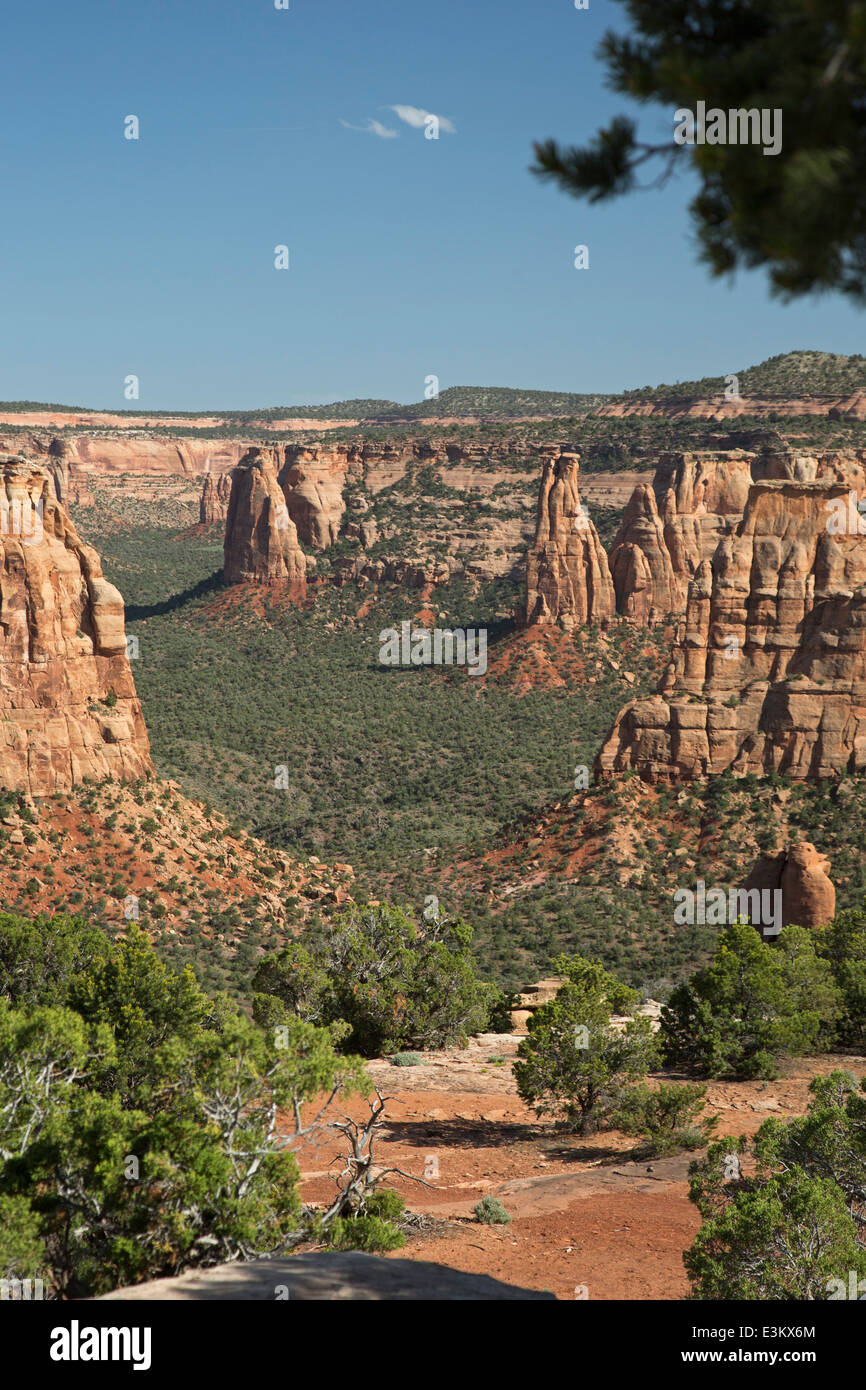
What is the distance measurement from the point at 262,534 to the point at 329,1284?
323ft

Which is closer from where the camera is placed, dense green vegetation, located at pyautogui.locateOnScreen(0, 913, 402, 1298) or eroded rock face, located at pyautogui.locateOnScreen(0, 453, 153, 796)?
dense green vegetation, located at pyautogui.locateOnScreen(0, 913, 402, 1298)

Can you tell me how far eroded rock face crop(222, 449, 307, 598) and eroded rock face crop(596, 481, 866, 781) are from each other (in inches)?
2365

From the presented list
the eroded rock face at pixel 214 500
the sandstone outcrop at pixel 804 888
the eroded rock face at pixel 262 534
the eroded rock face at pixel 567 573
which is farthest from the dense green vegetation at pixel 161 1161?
the eroded rock face at pixel 214 500

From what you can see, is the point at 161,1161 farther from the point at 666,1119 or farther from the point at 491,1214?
the point at 666,1119

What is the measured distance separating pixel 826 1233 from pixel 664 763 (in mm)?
35347

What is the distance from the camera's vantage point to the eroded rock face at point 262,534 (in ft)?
340

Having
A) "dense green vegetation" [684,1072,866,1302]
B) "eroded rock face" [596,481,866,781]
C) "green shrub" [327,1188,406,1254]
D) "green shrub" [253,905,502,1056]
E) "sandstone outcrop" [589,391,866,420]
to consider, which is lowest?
"green shrub" [253,905,502,1056]

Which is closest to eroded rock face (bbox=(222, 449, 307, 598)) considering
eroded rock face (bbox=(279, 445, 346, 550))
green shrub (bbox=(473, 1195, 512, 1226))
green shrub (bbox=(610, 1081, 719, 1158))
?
eroded rock face (bbox=(279, 445, 346, 550))

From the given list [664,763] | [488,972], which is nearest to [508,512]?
[664,763]

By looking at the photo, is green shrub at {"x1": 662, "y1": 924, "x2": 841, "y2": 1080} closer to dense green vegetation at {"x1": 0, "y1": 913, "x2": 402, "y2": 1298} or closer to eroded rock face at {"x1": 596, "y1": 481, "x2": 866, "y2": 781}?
dense green vegetation at {"x1": 0, "y1": 913, "x2": 402, "y2": 1298}

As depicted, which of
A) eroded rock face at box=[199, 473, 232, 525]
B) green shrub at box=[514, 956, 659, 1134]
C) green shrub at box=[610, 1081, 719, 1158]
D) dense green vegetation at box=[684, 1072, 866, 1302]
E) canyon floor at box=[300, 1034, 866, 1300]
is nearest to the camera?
dense green vegetation at box=[684, 1072, 866, 1302]

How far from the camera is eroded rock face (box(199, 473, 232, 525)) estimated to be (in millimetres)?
157500

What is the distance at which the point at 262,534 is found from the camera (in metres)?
104
